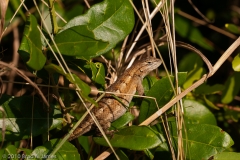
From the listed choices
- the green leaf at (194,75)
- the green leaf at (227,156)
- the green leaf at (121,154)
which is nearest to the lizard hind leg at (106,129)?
the green leaf at (121,154)

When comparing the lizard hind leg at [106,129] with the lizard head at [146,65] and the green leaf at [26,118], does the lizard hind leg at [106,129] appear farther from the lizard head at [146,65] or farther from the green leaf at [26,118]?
the lizard head at [146,65]

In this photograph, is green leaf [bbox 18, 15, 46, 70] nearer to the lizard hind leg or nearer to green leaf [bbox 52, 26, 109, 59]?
green leaf [bbox 52, 26, 109, 59]

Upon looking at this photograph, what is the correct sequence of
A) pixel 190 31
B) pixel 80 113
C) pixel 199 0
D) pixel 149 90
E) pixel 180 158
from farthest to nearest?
pixel 199 0
pixel 190 31
pixel 80 113
pixel 149 90
pixel 180 158

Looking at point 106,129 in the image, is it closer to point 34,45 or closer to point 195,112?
point 195,112

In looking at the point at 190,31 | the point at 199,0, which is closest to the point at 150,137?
the point at 190,31

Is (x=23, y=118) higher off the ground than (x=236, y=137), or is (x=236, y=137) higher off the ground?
(x=23, y=118)

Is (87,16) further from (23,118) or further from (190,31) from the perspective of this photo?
(190,31)
